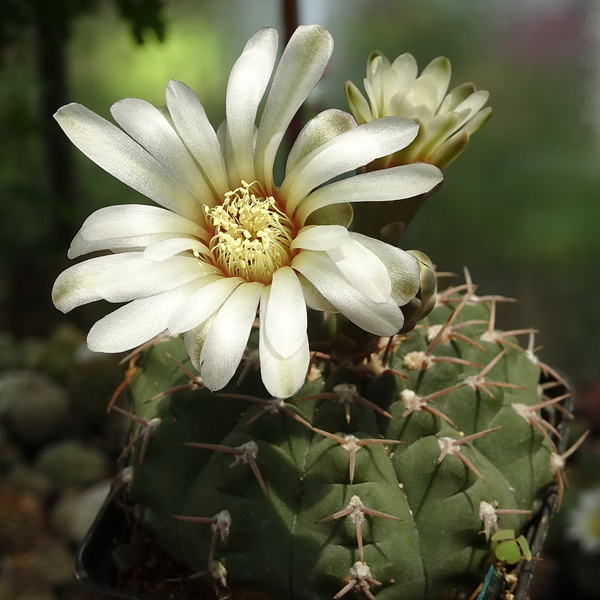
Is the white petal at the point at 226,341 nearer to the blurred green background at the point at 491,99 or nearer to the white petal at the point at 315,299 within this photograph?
the white petal at the point at 315,299

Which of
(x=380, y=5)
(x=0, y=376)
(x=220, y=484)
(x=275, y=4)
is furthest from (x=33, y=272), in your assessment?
(x=220, y=484)

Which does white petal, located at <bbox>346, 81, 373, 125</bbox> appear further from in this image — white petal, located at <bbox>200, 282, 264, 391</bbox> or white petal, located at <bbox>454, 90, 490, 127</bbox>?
white petal, located at <bbox>200, 282, 264, 391</bbox>

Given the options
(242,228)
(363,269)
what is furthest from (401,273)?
(242,228)

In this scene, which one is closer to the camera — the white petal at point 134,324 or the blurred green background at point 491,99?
the white petal at point 134,324

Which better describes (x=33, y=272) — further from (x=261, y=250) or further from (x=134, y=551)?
(x=261, y=250)

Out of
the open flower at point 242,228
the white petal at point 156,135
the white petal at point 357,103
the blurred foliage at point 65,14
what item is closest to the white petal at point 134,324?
the open flower at point 242,228

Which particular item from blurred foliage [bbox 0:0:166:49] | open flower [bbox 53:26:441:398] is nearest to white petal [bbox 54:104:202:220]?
open flower [bbox 53:26:441:398]
